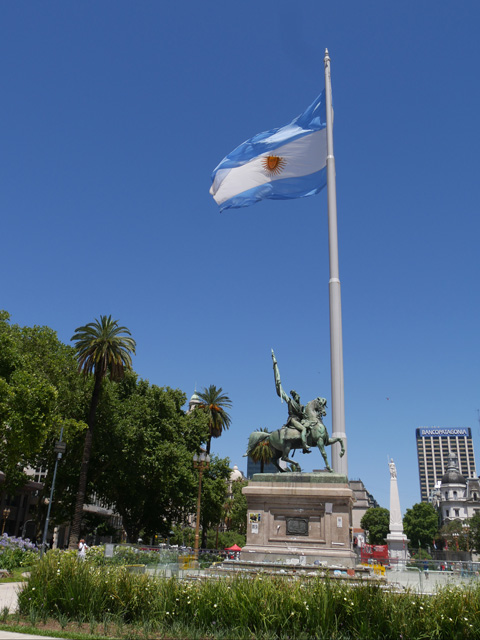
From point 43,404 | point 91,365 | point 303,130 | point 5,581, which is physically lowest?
point 5,581

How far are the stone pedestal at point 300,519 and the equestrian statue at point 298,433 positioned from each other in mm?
1094

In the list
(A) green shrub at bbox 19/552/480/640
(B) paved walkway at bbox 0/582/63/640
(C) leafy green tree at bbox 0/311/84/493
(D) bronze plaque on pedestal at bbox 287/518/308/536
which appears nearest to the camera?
(B) paved walkway at bbox 0/582/63/640

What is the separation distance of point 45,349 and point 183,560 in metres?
22.9

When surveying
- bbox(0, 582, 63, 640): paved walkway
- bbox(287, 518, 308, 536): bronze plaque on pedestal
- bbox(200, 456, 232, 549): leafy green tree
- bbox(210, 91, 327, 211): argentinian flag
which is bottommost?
bbox(0, 582, 63, 640): paved walkway

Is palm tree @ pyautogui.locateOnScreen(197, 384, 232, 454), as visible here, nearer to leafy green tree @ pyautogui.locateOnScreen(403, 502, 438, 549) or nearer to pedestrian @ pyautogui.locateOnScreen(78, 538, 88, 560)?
pedestrian @ pyautogui.locateOnScreen(78, 538, 88, 560)

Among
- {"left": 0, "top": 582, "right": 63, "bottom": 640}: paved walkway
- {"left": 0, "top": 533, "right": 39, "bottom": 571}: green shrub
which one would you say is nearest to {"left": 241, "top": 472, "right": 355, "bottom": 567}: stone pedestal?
{"left": 0, "top": 582, "right": 63, "bottom": 640}: paved walkway

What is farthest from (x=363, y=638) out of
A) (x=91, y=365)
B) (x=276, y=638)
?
(x=91, y=365)

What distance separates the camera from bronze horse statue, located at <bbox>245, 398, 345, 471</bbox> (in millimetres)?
19500

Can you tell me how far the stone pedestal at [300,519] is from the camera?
17531mm

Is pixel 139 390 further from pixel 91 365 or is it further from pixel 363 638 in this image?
pixel 363 638

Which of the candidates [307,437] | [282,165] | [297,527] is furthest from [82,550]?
[282,165]

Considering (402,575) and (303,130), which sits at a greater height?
(303,130)

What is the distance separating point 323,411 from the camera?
807 inches

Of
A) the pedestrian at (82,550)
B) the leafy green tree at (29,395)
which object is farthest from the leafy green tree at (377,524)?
the pedestrian at (82,550)
